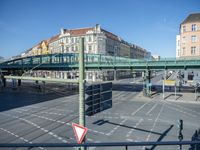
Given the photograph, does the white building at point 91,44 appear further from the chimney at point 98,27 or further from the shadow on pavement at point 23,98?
the shadow on pavement at point 23,98

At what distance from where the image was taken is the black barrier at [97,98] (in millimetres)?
7156

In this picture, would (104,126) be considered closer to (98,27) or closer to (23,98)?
(23,98)

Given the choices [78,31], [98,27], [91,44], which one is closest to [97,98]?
[91,44]

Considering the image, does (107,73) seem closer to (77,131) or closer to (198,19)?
(198,19)

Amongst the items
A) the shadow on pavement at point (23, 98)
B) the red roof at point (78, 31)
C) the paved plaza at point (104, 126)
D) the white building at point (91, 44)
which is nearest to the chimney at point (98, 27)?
the white building at point (91, 44)

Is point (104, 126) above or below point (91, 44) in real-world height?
below

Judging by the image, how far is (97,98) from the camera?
7.76 metres

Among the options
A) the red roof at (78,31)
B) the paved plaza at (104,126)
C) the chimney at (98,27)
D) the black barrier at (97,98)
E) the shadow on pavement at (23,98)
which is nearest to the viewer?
the black barrier at (97,98)

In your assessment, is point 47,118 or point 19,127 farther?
point 47,118

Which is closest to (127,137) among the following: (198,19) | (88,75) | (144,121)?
(144,121)

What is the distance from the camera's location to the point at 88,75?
79.8 metres

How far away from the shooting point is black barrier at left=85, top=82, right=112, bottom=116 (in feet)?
23.5

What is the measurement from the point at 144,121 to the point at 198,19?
5500 cm

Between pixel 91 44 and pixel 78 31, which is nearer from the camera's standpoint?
pixel 91 44
